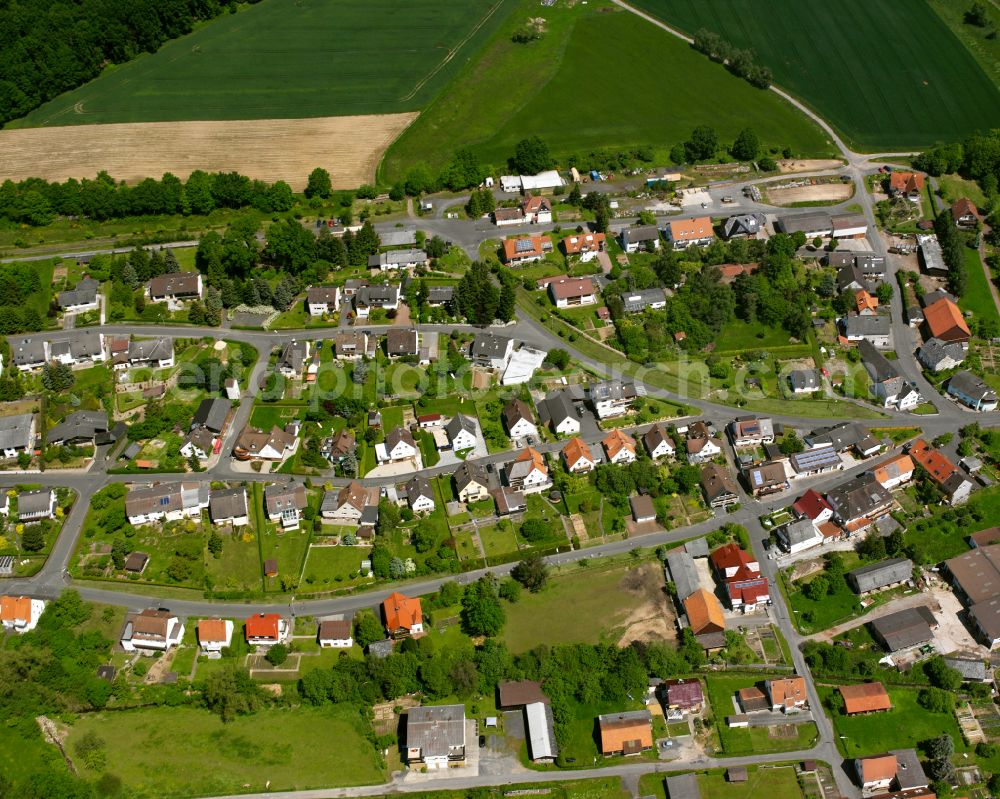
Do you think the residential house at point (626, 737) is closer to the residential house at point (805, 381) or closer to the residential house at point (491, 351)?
the residential house at point (491, 351)

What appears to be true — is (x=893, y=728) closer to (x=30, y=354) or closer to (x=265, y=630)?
(x=265, y=630)

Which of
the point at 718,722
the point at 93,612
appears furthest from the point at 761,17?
the point at 93,612

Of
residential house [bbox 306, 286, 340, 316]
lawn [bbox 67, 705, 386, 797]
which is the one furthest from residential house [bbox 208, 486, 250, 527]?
residential house [bbox 306, 286, 340, 316]

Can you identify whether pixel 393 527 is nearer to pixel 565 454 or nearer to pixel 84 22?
pixel 565 454

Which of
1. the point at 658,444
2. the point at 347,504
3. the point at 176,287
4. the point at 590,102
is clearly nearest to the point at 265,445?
the point at 347,504

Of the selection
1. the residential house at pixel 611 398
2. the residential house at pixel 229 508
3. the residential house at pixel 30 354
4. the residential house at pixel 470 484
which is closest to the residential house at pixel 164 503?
the residential house at pixel 229 508
